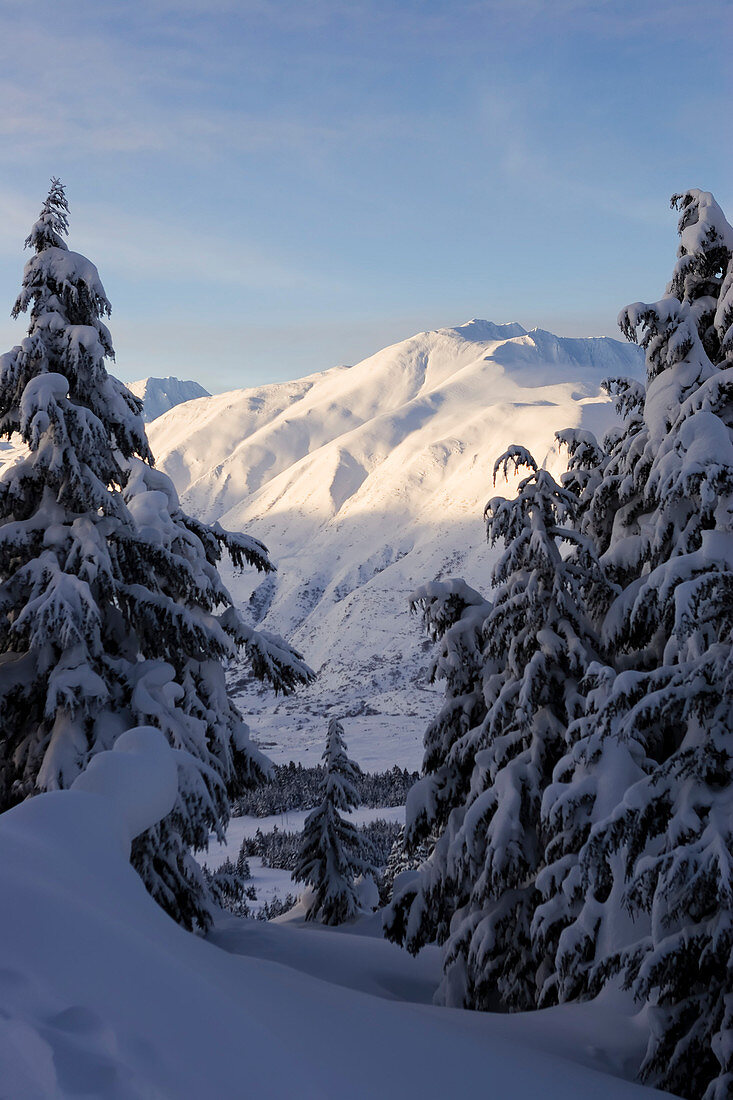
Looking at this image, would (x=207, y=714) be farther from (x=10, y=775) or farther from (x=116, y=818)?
(x=116, y=818)

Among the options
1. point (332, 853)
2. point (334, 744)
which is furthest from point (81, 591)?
point (332, 853)

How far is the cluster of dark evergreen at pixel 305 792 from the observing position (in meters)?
79.2

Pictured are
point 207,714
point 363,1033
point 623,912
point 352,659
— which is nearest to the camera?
point 363,1033

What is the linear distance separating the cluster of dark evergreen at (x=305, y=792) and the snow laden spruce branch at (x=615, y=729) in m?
65.5

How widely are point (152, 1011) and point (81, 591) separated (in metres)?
7.45

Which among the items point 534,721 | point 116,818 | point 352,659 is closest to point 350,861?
point 534,721

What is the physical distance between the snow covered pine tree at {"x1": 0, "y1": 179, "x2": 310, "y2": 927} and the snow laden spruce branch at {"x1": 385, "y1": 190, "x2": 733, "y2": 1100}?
3.53 m

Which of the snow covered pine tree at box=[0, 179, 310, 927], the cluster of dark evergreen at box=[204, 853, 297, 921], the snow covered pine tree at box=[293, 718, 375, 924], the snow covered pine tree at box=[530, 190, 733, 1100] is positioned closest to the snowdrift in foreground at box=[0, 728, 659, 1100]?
the snow covered pine tree at box=[530, 190, 733, 1100]

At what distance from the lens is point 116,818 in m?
5.48

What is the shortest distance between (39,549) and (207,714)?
139 inches

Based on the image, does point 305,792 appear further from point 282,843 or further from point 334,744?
point 334,744

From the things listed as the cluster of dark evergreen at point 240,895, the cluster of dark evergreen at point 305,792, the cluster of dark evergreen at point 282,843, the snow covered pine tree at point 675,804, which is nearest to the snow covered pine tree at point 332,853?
the cluster of dark evergreen at point 240,895

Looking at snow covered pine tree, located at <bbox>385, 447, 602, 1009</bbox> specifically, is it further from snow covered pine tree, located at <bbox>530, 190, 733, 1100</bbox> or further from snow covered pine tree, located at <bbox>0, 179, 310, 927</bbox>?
snow covered pine tree, located at <bbox>0, 179, 310, 927</bbox>

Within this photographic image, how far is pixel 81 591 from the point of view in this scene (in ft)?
33.2
